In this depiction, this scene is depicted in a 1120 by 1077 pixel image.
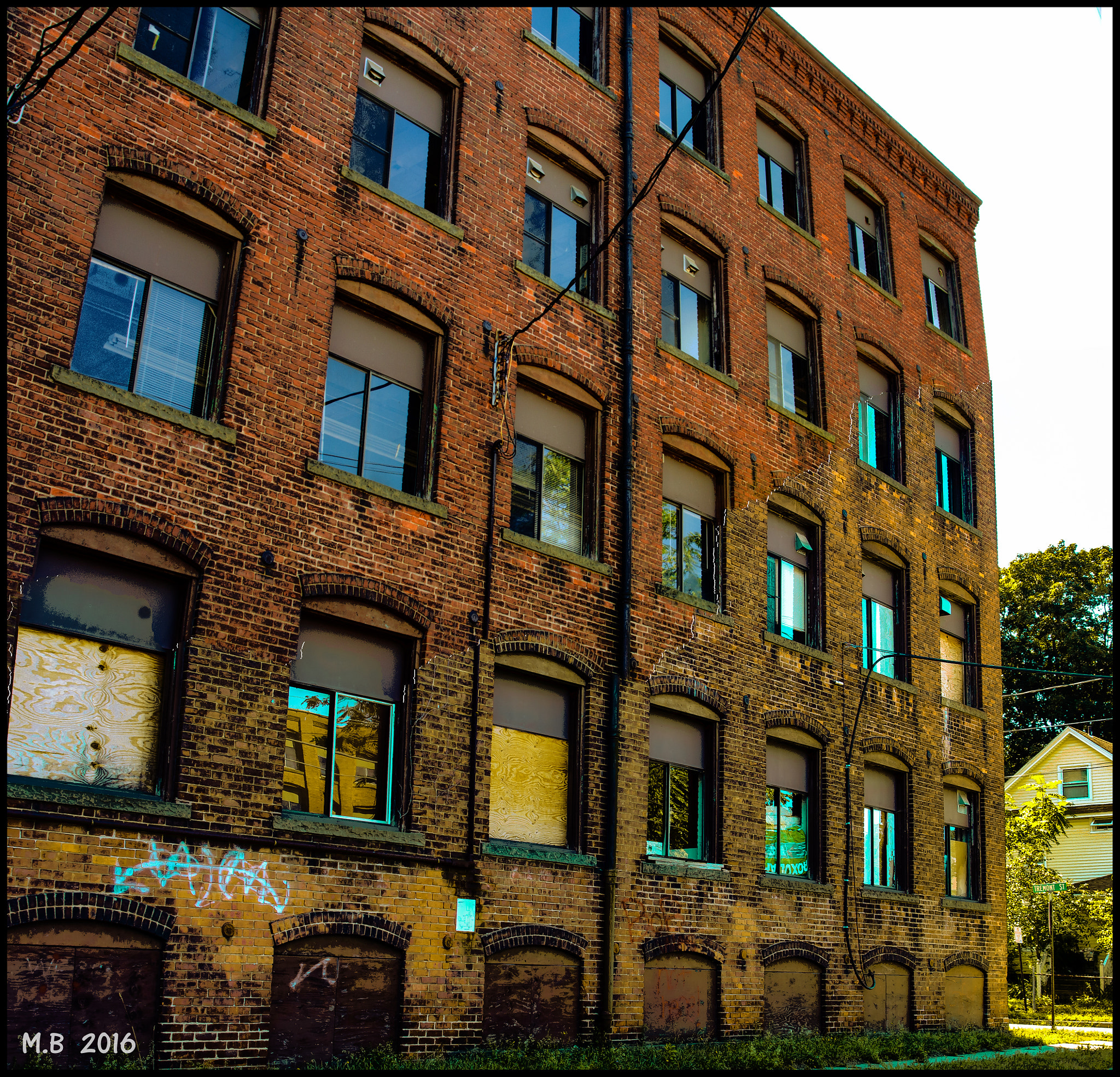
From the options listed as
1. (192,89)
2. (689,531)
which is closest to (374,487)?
(192,89)

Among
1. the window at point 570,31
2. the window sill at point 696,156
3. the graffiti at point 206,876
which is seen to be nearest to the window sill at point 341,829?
the graffiti at point 206,876

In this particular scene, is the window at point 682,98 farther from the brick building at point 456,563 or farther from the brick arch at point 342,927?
the brick arch at point 342,927

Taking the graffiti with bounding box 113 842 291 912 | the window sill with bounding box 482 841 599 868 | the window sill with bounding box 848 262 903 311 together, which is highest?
the window sill with bounding box 848 262 903 311

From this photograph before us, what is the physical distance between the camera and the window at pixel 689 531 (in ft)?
52.2

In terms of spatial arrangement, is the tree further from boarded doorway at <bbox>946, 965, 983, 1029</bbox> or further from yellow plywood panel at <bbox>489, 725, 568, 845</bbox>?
yellow plywood panel at <bbox>489, 725, 568, 845</bbox>

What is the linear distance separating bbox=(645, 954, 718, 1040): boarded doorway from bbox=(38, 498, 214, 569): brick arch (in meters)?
7.67

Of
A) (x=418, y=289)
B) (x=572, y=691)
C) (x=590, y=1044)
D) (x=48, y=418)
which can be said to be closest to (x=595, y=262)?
(x=418, y=289)

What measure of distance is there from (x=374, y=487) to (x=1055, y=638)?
48.0 metres

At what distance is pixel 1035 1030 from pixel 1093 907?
441 inches

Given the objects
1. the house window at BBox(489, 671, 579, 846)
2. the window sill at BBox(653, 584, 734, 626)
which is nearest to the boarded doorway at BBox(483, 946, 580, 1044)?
the house window at BBox(489, 671, 579, 846)

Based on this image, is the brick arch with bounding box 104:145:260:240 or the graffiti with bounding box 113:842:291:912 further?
the brick arch with bounding box 104:145:260:240

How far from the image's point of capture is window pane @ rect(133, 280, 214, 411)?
36.1 ft

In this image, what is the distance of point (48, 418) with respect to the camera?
9820 mm

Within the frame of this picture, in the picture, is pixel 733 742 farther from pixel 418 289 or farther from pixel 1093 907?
pixel 1093 907
